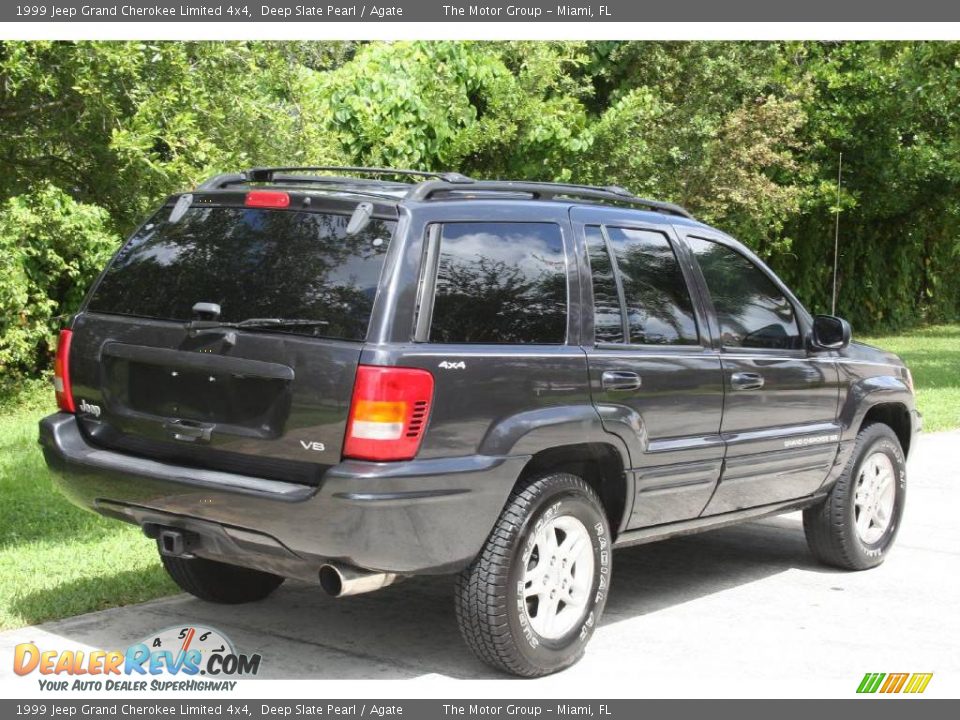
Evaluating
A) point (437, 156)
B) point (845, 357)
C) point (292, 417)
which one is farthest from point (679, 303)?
point (437, 156)

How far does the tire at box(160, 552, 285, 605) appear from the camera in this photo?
6355 millimetres

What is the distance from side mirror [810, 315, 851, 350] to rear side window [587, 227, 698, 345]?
1.05 meters

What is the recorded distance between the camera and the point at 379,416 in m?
4.86

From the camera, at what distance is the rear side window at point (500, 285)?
5.23 m

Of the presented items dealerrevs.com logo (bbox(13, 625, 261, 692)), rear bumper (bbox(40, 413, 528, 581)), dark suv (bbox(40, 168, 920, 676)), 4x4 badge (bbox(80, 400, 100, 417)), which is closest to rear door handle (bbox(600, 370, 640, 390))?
dark suv (bbox(40, 168, 920, 676))

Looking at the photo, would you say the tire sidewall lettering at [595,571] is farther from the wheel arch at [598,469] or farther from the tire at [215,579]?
the tire at [215,579]

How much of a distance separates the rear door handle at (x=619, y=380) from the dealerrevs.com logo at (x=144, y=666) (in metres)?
1.85

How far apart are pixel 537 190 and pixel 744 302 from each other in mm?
1445

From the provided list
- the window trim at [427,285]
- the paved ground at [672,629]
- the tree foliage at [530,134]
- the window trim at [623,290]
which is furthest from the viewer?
the tree foliage at [530,134]

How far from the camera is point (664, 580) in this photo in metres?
7.32

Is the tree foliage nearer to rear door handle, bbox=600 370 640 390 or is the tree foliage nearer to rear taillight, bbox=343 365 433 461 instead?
rear door handle, bbox=600 370 640 390

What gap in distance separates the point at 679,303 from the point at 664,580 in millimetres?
1732

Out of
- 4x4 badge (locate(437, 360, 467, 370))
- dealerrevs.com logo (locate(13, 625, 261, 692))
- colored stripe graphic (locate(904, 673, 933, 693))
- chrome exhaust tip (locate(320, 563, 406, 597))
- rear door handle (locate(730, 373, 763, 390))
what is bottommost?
colored stripe graphic (locate(904, 673, 933, 693))

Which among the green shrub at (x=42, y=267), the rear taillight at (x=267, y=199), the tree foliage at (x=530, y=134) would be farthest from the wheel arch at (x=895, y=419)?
the green shrub at (x=42, y=267)
